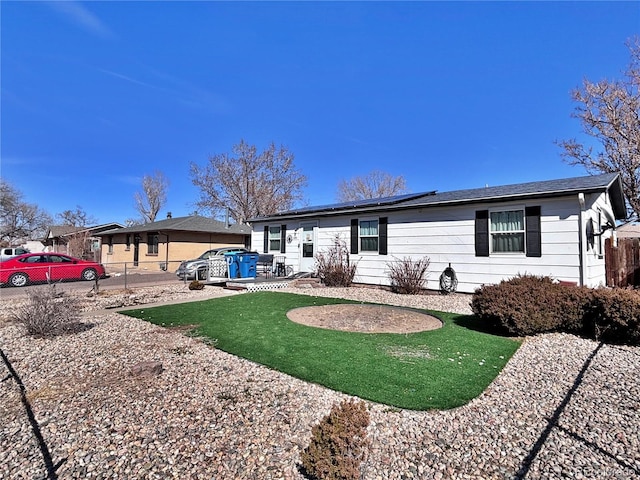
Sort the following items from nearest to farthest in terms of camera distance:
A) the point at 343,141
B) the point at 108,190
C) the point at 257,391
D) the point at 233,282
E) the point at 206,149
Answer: the point at 257,391 → the point at 233,282 → the point at 343,141 → the point at 206,149 → the point at 108,190

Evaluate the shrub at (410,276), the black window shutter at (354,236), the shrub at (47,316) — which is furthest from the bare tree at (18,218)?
the shrub at (410,276)

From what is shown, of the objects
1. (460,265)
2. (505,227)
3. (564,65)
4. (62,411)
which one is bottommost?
(62,411)

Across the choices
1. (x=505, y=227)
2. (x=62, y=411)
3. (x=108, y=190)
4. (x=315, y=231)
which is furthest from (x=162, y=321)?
(x=108, y=190)

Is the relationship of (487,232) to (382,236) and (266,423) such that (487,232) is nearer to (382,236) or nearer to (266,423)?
(382,236)

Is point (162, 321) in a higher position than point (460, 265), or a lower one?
lower

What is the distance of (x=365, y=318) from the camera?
6.84m

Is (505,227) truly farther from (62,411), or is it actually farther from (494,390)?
(62,411)

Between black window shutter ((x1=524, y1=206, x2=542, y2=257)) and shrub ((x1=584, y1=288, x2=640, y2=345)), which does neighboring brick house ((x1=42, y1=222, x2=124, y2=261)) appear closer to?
black window shutter ((x1=524, y1=206, x2=542, y2=257))

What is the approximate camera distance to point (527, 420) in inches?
111

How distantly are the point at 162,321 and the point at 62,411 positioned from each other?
3872mm

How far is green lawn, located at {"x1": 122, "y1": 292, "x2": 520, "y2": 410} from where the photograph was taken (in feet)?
11.2

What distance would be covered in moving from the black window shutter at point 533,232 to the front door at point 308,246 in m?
7.69

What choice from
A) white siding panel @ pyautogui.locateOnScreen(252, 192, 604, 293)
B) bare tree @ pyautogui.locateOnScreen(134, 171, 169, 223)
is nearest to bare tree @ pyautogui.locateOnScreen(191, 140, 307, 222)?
bare tree @ pyautogui.locateOnScreen(134, 171, 169, 223)

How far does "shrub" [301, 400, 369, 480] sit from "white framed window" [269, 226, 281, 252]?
13.3 meters
